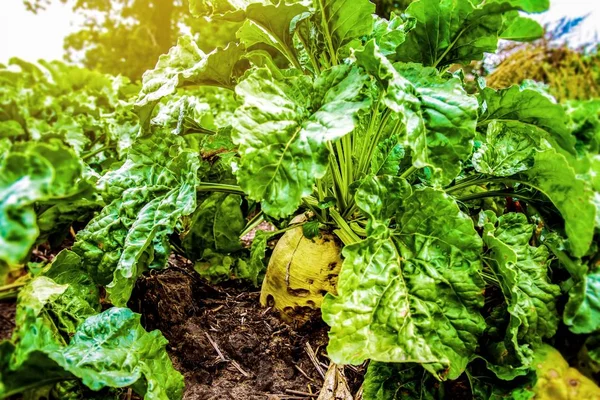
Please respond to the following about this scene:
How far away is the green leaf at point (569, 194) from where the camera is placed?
906mm

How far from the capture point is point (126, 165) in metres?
1.42

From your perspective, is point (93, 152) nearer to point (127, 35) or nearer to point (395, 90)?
point (395, 90)

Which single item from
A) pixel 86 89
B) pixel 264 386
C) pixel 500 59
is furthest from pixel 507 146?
pixel 500 59

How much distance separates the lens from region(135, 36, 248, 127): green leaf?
4.37ft

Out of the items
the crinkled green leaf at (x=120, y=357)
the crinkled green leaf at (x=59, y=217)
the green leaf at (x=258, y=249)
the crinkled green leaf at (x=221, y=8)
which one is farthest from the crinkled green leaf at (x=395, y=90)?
the crinkled green leaf at (x=59, y=217)

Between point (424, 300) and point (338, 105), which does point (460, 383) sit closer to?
point (424, 300)

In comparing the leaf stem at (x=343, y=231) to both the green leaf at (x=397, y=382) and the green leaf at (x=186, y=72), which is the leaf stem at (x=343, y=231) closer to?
the green leaf at (x=397, y=382)

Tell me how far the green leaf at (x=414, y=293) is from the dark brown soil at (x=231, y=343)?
1.24 feet

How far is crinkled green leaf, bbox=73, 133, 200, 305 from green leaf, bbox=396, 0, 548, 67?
2.43ft

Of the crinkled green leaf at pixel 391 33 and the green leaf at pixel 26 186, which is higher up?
the green leaf at pixel 26 186

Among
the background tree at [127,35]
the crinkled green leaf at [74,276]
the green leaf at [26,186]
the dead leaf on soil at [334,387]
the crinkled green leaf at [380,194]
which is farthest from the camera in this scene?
the background tree at [127,35]

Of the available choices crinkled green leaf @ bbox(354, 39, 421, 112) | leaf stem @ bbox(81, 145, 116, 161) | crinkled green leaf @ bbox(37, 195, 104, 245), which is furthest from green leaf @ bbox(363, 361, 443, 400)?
leaf stem @ bbox(81, 145, 116, 161)

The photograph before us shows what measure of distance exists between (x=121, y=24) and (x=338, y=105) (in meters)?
13.4

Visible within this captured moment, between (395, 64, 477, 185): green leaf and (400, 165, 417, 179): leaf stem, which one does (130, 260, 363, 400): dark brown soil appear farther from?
(395, 64, 477, 185): green leaf
